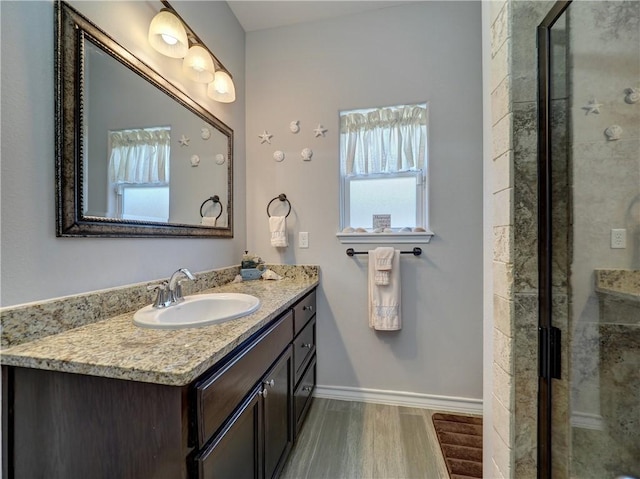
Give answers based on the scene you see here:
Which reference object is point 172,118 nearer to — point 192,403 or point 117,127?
point 117,127

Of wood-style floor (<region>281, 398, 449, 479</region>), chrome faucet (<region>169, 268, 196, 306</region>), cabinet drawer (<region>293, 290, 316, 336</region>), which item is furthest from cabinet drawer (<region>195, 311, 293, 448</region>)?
wood-style floor (<region>281, 398, 449, 479</region>)

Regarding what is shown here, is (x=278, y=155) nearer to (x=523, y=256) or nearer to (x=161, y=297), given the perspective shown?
(x=161, y=297)

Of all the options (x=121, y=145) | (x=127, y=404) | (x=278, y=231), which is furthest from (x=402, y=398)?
(x=121, y=145)

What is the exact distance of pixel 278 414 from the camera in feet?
3.82

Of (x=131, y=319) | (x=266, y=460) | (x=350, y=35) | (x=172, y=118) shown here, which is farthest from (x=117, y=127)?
(x=350, y=35)

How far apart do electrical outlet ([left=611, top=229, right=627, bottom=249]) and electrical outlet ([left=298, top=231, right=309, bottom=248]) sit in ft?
5.03

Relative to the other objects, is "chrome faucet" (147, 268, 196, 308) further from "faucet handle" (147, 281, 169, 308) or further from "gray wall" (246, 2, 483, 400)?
"gray wall" (246, 2, 483, 400)

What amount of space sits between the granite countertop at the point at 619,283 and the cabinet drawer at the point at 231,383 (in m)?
1.17

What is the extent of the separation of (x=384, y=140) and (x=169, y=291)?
1.65m

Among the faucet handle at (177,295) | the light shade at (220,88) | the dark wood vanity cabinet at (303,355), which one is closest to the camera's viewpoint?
the faucet handle at (177,295)

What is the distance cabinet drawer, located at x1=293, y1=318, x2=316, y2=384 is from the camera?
143 centimetres

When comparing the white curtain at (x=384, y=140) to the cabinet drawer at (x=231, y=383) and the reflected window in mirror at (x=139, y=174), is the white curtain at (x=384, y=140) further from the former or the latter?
the cabinet drawer at (x=231, y=383)

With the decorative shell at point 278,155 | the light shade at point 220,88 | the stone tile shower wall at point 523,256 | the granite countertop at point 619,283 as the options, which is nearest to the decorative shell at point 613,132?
the stone tile shower wall at point 523,256

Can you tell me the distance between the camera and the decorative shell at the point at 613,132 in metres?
0.87
